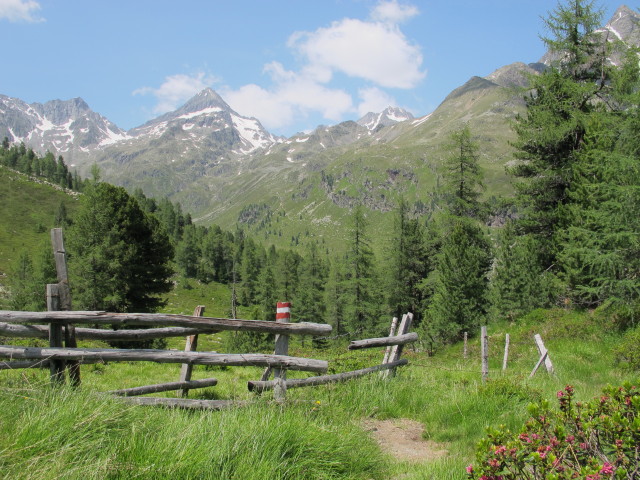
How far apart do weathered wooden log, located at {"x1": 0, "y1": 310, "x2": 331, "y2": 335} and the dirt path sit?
1801 millimetres

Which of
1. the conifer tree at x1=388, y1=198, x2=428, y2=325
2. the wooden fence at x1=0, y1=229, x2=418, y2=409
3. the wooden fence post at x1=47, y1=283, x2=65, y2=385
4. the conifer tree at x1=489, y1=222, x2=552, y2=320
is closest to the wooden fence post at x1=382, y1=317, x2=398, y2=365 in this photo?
the wooden fence at x1=0, y1=229, x2=418, y2=409

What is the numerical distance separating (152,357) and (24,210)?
118 m

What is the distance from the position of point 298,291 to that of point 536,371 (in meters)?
62.3

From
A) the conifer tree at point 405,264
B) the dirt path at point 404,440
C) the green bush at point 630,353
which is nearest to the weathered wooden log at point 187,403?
the dirt path at point 404,440

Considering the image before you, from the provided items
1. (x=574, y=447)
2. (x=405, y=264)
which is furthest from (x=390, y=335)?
(x=405, y=264)

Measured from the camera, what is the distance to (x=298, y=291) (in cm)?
7388

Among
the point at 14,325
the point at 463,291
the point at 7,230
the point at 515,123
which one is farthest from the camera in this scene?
the point at 7,230

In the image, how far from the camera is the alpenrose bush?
261 cm

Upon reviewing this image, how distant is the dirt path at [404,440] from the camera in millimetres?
5680

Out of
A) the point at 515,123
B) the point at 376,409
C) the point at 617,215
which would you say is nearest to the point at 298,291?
the point at 515,123

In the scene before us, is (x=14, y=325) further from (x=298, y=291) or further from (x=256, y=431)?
(x=298, y=291)

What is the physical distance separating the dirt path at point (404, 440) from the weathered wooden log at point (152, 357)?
134 cm

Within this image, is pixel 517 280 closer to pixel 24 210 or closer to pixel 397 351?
pixel 397 351

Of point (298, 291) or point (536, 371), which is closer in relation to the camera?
point (536, 371)
